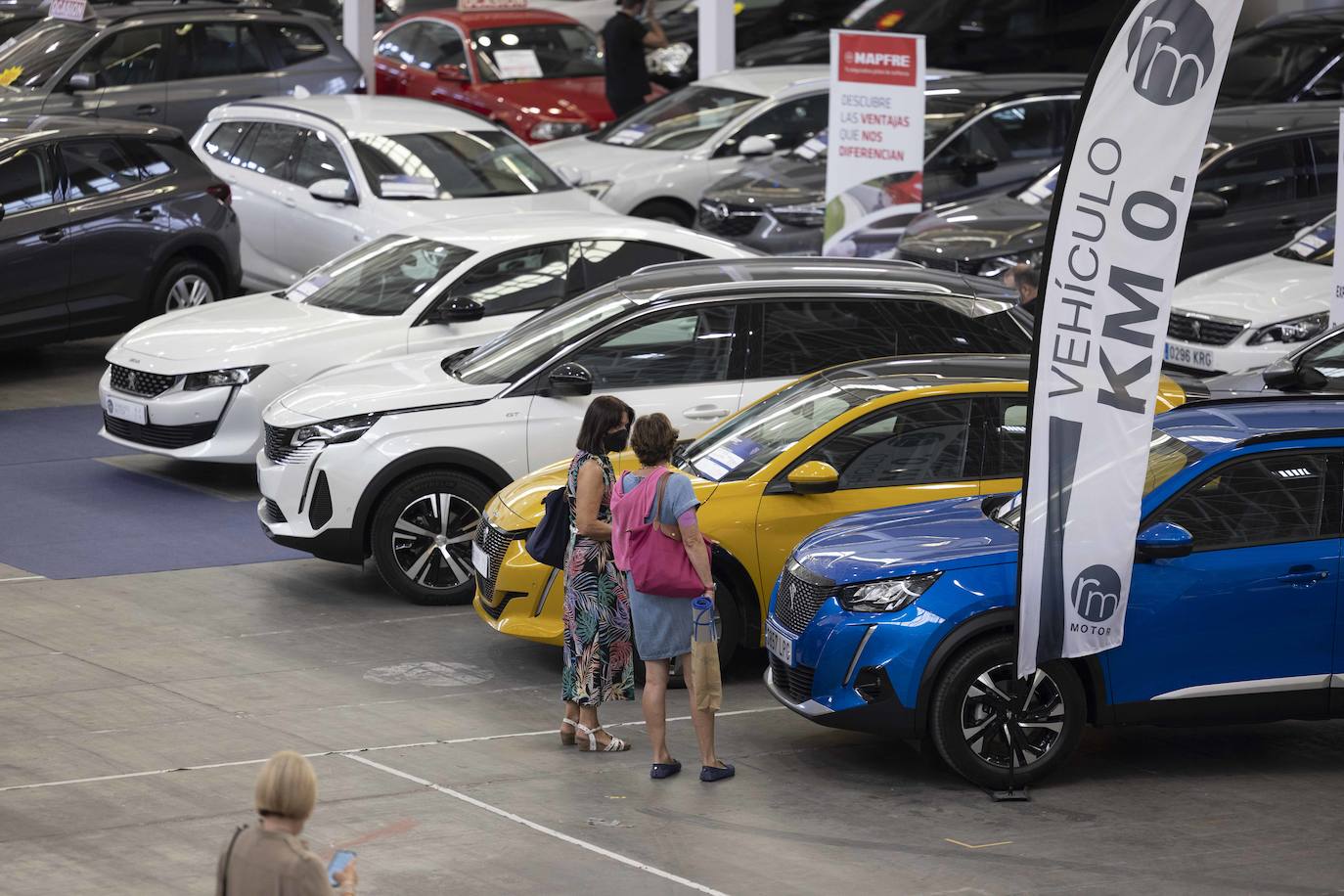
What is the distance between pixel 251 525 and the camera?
1259 centimetres

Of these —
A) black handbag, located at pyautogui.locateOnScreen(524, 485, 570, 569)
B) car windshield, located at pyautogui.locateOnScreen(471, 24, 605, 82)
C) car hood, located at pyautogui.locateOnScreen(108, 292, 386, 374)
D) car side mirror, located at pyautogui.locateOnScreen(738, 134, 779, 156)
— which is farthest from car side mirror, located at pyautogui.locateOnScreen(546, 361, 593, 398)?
car windshield, located at pyautogui.locateOnScreen(471, 24, 605, 82)

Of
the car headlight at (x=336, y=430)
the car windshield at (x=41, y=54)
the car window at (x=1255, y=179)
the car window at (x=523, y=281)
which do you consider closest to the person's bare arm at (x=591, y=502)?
the car headlight at (x=336, y=430)

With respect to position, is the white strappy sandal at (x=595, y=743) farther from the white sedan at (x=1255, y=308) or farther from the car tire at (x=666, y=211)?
the car tire at (x=666, y=211)

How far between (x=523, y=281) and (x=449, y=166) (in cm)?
426

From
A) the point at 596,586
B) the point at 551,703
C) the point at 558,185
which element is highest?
the point at 558,185

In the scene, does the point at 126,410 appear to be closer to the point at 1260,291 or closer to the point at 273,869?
the point at 1260,291

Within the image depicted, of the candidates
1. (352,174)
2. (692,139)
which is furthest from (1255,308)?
(352,174)

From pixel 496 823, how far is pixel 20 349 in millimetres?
11449

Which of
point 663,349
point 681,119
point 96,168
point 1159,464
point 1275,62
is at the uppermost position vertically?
point 1275,62

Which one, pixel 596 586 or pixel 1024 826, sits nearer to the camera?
pixel 1024 826

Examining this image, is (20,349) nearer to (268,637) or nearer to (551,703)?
(268,637)

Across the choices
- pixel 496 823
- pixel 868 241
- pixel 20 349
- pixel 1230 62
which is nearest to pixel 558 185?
pixel 868 241

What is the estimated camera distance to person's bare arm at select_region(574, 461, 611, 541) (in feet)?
28.1

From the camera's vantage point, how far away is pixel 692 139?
19859 mm
